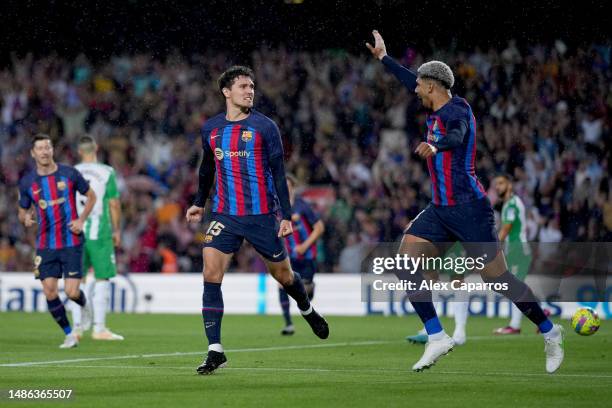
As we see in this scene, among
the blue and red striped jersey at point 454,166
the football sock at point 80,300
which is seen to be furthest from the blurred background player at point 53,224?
the blue and red striped jersey at point 454,166

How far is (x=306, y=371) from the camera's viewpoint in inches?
378

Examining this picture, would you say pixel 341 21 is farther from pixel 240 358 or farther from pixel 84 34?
pixel 240 358

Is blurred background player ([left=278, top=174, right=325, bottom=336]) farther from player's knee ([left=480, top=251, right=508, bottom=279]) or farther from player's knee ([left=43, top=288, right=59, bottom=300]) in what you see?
player's knee ([left=480, top=251, right=508, bottom=279])

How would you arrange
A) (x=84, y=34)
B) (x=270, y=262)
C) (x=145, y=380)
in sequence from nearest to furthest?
(x=145, y=380) < (x=270, y=262) < (x=84, y=34)

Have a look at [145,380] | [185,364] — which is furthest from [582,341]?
[145,380]

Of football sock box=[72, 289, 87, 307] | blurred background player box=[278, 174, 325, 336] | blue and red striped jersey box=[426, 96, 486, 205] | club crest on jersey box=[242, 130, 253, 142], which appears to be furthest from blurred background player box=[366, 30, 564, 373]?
blurred background player box=[278, 174, 325, 336]

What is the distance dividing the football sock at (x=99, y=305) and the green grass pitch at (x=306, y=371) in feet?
1.11

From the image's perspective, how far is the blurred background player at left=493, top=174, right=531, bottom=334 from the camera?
603 inches

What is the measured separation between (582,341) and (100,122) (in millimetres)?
15264

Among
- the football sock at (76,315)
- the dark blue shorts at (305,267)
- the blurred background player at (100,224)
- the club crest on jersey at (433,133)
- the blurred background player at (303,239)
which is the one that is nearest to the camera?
the club crest on jersey at (433,133)

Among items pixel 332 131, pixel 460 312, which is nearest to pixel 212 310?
pixel 460 312

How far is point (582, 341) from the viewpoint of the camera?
526 inches

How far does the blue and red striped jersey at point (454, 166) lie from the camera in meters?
9.22

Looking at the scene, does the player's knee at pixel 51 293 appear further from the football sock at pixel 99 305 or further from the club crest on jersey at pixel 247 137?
the club crest on jersey at pixel 247 137
